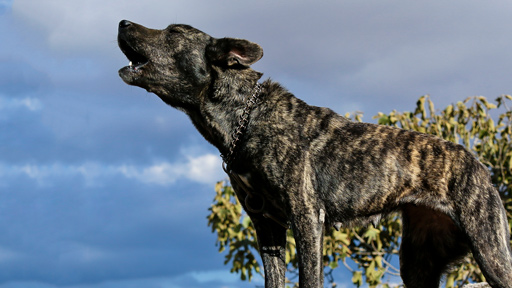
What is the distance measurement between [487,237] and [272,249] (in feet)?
5.84

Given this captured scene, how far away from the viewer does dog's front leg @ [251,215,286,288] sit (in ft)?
19.0

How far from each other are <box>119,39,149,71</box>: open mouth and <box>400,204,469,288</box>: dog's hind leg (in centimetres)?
257

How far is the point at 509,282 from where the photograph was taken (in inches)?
214

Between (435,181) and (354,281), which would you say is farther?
(354,281)

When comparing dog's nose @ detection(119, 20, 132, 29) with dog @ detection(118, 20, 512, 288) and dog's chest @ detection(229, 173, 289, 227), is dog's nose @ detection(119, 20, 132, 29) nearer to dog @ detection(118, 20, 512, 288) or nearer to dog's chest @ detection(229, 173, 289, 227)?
dog @ detection(118, 20, 512, 288)

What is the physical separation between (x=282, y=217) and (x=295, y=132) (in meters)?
0.74

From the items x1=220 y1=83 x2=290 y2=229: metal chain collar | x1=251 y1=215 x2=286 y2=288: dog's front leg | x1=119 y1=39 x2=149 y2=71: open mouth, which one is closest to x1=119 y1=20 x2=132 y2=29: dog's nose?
x1=119 y1=39 x2=149 y2=71: open mouth

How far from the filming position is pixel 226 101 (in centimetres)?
555

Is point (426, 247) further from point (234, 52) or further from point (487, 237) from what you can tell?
point (234, 52)

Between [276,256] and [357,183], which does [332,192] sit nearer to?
[357,183]

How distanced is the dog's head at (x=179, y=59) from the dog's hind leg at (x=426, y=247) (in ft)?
6.52

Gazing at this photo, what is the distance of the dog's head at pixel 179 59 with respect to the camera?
554 cm

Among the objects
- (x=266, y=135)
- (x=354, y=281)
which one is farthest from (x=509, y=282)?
(x=354, y=281)

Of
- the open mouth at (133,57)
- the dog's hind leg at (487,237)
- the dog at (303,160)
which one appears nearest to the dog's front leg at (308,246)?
the dog at (303,160)
